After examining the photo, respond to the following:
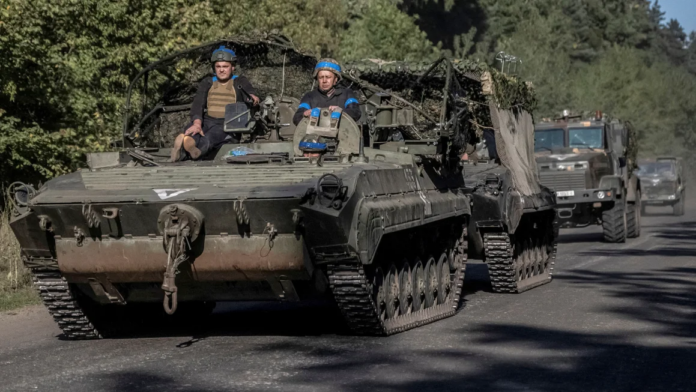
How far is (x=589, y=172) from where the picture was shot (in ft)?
76.0

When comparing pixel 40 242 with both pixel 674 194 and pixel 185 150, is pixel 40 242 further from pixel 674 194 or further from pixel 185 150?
pixel 674 194

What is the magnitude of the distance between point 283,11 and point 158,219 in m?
20.8

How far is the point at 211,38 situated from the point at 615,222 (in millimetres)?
7764

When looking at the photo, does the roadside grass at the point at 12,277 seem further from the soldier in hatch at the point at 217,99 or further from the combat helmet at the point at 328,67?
the combat helmet at the point at 328,67

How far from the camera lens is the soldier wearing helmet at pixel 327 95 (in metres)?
11.5

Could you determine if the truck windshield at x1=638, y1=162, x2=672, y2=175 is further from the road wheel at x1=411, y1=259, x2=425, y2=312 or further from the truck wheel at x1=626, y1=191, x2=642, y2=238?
the road wheel at x1=411, y1=259, x2=425, y2=312

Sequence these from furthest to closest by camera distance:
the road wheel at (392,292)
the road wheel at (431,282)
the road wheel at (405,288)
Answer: the road wheel at (431,282), the road wheel at (405,288), the road wheel at (392,292)

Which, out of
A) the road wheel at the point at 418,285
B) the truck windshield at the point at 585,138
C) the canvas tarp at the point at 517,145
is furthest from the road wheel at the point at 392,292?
the truck windshield at the point at 585,138

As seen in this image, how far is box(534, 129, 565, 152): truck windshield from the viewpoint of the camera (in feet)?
79.2

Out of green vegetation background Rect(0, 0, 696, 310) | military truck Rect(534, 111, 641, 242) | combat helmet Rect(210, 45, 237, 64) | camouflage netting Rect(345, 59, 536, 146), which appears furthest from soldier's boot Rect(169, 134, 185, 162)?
military truck Rect(534, 111, 641, 242)

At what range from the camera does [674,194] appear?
1496 inches

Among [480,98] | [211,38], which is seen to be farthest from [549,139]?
[480,98]

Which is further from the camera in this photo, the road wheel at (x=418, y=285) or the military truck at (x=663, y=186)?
the military truck at (x=663, y=186)

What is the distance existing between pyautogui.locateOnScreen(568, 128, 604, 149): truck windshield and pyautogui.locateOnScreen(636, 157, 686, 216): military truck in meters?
14.5
